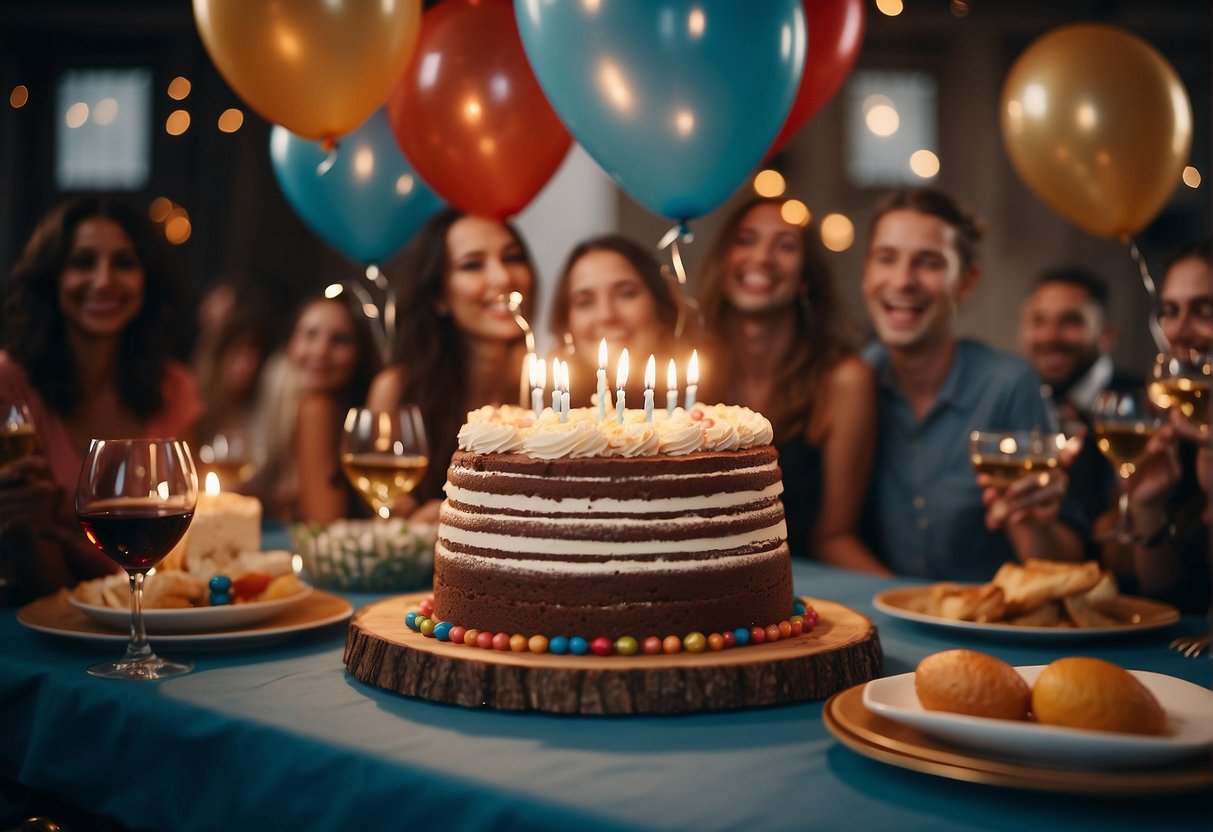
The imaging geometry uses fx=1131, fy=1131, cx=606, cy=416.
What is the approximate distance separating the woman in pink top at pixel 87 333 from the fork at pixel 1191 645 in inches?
87.6

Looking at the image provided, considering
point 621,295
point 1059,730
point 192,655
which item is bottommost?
point 192,655

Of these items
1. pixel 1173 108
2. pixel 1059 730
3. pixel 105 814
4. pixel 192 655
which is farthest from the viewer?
pixel 1173 108

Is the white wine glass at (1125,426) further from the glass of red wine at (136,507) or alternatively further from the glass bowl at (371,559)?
the glass of red wine at (136,507)

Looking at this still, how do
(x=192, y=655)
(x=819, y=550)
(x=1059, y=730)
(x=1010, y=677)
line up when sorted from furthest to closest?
(x=819, y=550)
(x=192, y=655)
(x=1010, y=677)
(x=1059, y=730)

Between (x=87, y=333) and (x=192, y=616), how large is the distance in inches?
66.7

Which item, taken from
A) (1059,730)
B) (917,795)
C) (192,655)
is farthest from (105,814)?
(1059,730)

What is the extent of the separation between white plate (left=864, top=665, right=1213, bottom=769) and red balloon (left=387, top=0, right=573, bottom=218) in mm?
1651

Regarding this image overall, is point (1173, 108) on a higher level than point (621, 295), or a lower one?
higher

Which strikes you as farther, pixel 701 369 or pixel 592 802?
pixel 701 369

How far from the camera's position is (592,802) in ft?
3.45

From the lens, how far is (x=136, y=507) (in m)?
1.47

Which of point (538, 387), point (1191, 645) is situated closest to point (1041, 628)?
point (1191, 645)

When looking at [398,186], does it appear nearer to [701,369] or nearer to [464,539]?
[701,369]

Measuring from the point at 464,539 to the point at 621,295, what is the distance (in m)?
1.89
